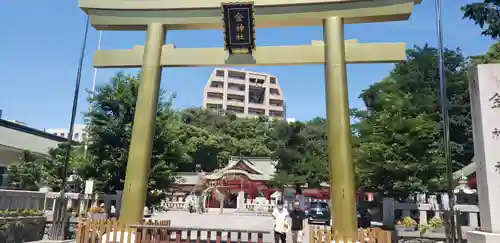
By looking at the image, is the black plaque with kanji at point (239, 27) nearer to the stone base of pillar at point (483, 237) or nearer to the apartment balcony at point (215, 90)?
the stone base of pillar at point (483, 237)

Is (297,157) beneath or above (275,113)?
beneath

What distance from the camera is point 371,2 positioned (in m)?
8.93

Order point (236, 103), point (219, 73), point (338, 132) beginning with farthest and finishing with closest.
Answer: point (219, 73)
point (236, 103)
point (338, 132)

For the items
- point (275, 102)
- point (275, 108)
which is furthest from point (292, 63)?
point (275, 102)

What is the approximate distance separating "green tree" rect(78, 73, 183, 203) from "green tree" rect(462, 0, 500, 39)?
12.1 metres

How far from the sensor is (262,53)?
30.7ft

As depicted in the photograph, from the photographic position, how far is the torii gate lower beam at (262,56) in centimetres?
883

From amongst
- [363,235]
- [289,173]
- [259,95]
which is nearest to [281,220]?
[363,235]

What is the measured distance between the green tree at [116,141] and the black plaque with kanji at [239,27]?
7965mm

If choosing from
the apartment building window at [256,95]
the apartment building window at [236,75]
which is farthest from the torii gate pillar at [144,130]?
the apartment building window at [256,95]

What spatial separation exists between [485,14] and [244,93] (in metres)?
75.6

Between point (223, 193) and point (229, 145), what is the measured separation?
56.2ft

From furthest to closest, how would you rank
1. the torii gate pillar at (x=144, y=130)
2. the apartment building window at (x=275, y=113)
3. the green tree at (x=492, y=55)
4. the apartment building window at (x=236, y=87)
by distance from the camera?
the apartment building window at (x=275, y=113) < the apartment building window at (x=236, y=87) < the green tree at (x=492, y=55) < the torii gate pillar at (x=144, y=130)

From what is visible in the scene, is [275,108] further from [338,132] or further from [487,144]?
[487,144]
